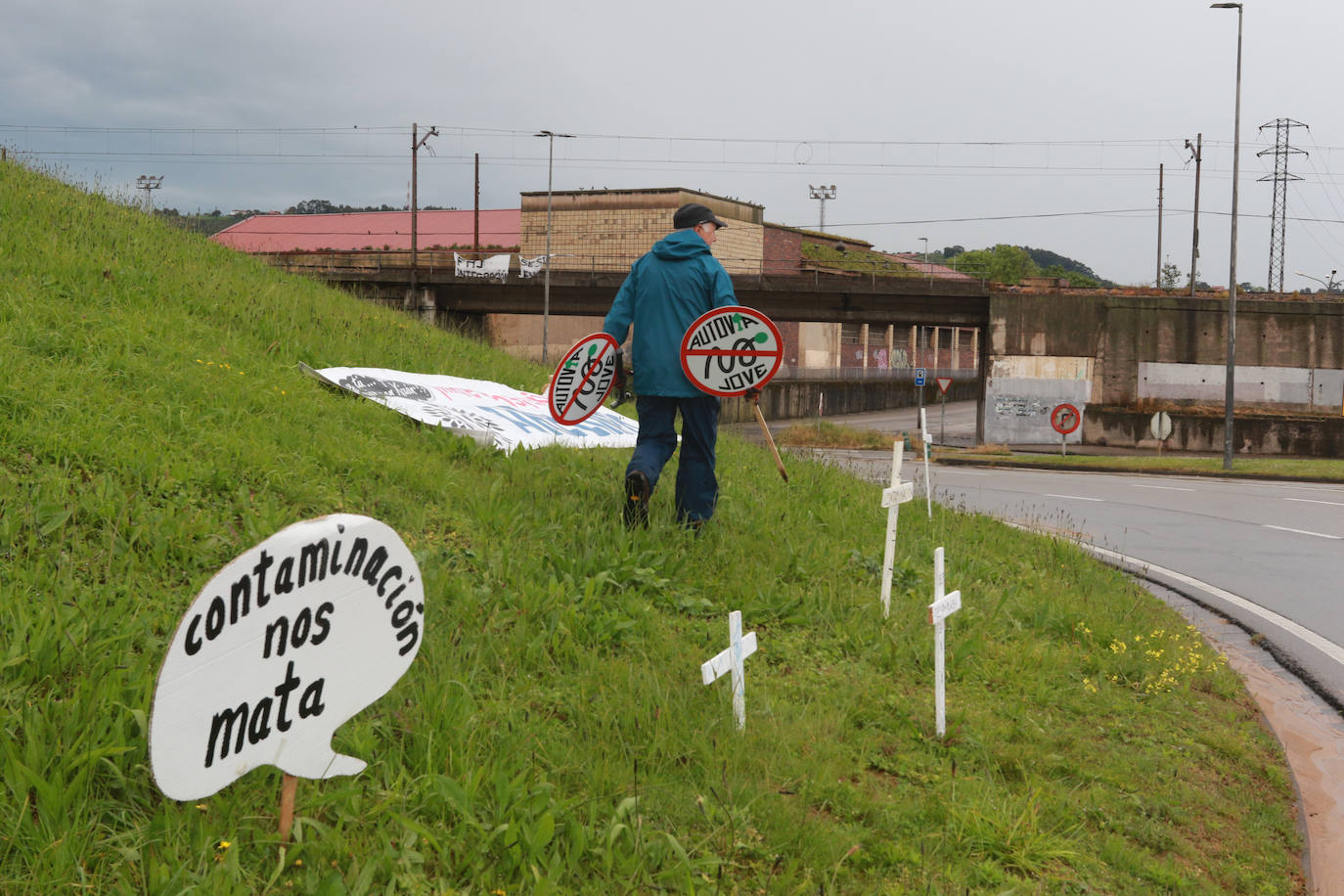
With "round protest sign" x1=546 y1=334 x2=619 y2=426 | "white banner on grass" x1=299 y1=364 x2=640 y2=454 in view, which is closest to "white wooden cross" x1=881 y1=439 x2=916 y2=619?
"round protest sign" x1=546 y1=334 x2=619 y2=426

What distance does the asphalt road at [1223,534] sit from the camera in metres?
8.66

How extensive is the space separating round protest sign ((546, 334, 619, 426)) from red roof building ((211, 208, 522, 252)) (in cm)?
7592

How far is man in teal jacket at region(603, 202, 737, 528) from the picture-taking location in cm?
657

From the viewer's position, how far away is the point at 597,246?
235ft

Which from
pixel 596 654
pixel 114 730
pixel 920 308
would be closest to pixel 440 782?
pixel 114 730

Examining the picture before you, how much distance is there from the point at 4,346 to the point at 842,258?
7745 cm

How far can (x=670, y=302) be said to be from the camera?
6.65 meters

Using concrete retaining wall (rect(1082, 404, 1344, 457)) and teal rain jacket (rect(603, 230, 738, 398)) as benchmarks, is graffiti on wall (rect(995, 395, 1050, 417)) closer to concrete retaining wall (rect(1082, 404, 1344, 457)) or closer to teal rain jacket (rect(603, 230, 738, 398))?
concrete retaining wall (rect(1082, 404, 1344, 457))

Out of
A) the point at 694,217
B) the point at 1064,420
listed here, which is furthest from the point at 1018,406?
the point at 694,217

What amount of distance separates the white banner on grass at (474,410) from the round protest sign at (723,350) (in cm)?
202

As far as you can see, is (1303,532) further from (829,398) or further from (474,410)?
(829,398)

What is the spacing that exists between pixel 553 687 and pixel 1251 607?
7.27 metres

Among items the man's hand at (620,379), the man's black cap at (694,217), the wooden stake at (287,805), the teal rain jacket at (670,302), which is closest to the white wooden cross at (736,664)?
the wooden stake at (287,805)

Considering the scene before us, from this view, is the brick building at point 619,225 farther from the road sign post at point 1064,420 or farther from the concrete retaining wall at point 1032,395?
the road sign post at point 1064,420
